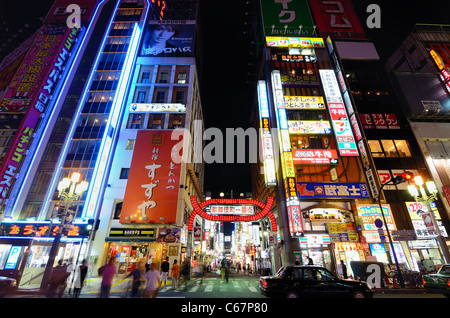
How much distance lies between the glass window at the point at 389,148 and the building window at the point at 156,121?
3047cm

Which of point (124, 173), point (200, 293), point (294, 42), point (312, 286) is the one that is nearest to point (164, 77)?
point (124, 173)

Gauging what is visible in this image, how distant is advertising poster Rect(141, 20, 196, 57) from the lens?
3569 centimetres

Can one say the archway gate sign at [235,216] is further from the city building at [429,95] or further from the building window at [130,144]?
the city building at [429,95]

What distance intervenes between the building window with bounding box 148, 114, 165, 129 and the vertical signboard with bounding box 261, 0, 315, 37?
75.5ft

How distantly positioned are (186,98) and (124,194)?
1689cm

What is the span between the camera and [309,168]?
25.8m

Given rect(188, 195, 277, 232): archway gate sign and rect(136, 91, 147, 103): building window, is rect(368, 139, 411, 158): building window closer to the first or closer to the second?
rect(188, 195, 277, 232): archway gate sign

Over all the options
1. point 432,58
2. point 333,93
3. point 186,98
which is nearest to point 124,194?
point 186,98

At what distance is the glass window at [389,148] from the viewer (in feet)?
84.6

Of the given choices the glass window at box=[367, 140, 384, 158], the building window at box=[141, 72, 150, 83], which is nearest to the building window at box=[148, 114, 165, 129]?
the building window at box=[141, 72, 150, 83]

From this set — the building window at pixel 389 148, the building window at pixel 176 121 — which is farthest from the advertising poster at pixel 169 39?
the building window at pixel 389 148

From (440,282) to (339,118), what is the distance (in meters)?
19.3
